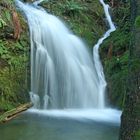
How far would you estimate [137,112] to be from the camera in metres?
3.69

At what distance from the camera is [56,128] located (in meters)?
8.20

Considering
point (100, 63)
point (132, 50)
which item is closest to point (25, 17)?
point (100, 63)

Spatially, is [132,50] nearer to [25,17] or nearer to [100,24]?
[25,17]

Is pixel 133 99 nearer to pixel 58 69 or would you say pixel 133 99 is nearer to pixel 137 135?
pixel 137 135

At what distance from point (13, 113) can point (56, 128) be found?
1.12 metres

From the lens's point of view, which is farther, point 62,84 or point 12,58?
point 62,84

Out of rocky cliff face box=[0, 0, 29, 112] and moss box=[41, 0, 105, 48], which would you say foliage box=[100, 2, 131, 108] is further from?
rocky cliff face box=[0, 0, 29, 112]

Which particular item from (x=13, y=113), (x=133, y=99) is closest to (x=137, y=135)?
(x=133, y=99)

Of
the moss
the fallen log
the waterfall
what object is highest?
→ the moss

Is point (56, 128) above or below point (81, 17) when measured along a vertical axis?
below

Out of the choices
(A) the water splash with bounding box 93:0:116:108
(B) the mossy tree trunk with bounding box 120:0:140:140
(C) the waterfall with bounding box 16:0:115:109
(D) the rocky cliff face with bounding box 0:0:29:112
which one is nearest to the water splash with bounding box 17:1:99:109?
(C) the waterfall with bounding box 16:0:115:109

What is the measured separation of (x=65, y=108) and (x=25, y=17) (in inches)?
107

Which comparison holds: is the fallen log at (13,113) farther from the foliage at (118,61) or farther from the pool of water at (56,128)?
the foliage at (118,61)

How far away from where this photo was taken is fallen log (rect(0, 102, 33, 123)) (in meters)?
8.48
